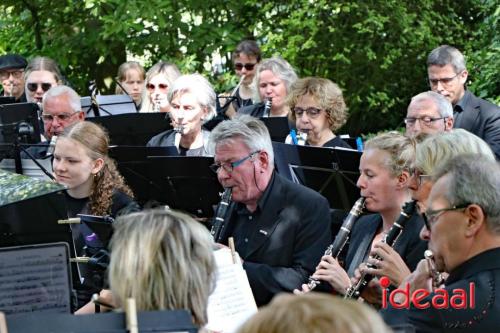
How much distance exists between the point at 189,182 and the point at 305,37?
6.17 meters

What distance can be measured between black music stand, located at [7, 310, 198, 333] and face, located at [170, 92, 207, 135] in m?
5.43

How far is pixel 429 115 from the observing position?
7.54 metres

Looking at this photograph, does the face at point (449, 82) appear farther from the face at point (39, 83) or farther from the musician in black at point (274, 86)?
the face at point (39, 83)

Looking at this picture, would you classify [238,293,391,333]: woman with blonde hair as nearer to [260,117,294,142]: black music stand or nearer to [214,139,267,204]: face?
[214,139,267,204]: face

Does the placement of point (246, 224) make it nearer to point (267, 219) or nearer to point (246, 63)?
point (267, 219)

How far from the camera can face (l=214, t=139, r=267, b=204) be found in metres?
6.09

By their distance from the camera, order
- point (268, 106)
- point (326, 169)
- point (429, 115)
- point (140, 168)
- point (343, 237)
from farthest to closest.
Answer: point (268, 106)
point (140, 168)
point (429, 115)
point (326, 169)
point (343, 237)

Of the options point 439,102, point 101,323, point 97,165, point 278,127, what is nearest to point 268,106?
point 278,127

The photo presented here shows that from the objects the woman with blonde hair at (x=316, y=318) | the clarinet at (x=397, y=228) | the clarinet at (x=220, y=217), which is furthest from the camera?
the clarinet at (x=220, y=217)

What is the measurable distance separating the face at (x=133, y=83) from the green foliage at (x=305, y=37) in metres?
0.84

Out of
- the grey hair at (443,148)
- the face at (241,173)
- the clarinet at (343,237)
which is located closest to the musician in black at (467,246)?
the grey hair at (443,148)

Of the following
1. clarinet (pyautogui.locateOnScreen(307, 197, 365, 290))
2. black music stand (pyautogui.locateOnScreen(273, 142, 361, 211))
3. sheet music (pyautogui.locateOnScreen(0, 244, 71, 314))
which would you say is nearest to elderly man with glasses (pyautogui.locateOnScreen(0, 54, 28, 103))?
black music stand (pyautogui.locateOnScreen(273, 142, 361, 211))

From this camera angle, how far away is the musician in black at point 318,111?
8.05 meters

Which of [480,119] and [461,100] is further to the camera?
[461,100]
